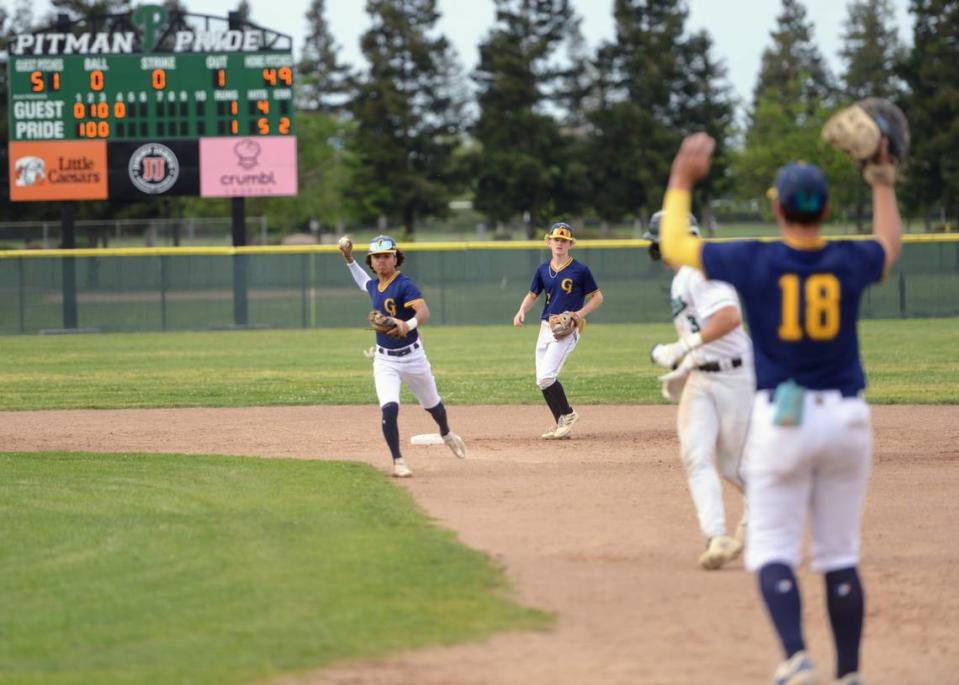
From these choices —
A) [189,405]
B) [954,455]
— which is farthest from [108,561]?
[189,405]

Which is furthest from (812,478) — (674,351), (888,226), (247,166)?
(247,166)

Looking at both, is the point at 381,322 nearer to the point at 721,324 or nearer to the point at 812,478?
the point at 721,324

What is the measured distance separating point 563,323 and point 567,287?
337 mm

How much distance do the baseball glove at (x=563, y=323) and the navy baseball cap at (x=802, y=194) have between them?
7756 millimetres

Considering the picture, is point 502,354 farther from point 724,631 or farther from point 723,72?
point 723,72

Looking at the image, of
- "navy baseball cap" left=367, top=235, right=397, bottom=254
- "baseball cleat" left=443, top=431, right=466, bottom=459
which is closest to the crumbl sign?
"baseball cleat" left=443, top=431, right=466, bottom=459

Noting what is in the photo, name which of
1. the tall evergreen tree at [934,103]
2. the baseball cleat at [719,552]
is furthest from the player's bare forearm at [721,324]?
the tall evergreen tree at [934,103]

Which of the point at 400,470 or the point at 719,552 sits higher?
the point at 719,552

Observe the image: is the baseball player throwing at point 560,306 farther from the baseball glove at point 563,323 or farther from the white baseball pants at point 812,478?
the white baseball pants at point 812,478

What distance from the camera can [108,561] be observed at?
7.41 m

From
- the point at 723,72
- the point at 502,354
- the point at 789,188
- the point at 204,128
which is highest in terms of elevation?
the point at 723,72

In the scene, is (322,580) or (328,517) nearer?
(322,580)

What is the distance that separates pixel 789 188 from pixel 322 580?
322cm

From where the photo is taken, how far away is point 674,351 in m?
6.93
